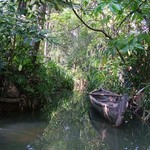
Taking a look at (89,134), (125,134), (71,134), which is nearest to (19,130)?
(71,134)

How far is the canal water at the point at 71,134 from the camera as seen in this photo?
5.23 meters

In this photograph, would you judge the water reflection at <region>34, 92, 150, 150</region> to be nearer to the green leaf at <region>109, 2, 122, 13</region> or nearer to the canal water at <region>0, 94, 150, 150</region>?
the canal water at <region>0, 94, 150, 150</region>

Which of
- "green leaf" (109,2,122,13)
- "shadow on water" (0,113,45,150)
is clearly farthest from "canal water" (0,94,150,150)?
"green leaf" (109,2,122,13)

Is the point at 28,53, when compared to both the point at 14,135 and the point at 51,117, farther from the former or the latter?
the point at 14,135

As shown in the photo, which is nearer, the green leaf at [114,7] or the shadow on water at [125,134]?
the green leaf at [114,7]

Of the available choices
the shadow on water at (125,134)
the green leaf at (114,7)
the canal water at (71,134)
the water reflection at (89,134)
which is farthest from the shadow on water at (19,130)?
the green leaf at (114,7)

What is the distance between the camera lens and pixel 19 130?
5988 millimetres

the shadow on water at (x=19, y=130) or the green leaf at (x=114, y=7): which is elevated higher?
the green leaf at (x=114, y=7)

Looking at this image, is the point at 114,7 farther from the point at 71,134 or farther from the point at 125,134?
the point at 125,134

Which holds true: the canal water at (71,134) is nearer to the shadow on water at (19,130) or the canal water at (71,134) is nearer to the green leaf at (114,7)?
the shadow on water at (19,130)

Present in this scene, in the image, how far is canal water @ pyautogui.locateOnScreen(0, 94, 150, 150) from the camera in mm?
5230

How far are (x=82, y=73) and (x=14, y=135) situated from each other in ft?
32.7

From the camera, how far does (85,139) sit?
19.3 ft

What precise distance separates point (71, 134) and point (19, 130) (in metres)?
1.10
